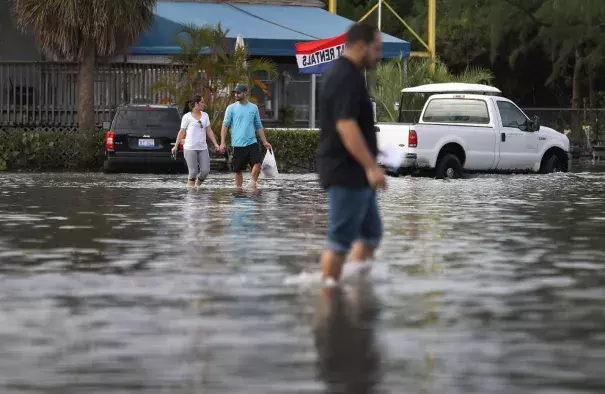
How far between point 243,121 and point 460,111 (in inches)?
339

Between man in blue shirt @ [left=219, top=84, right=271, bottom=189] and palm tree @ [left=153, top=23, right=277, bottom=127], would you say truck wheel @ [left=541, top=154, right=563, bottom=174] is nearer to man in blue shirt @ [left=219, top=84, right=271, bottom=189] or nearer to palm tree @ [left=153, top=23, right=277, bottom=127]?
palm tree @ [left=153, top=23, right=277, bottom=127]

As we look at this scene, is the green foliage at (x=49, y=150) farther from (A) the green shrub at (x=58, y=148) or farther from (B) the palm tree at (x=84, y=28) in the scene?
(B) the palm tree at (x=84, y=28)

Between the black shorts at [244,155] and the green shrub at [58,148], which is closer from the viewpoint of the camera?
the black shorts at [244,155]

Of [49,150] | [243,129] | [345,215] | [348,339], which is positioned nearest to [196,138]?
[243,129]

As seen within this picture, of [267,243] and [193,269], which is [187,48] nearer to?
[267,243]

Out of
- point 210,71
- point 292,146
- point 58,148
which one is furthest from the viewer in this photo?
point 210,71

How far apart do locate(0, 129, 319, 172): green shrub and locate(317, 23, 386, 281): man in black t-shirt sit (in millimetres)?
26291

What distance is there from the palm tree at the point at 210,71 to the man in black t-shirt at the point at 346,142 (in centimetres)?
2680

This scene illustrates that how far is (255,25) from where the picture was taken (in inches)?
1788

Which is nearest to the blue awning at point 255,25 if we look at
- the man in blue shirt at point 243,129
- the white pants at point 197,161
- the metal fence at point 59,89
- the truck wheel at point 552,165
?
the metal fence at point 59,89

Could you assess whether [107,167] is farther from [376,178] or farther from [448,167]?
[376,178]

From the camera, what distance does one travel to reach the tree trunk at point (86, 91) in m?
40.1

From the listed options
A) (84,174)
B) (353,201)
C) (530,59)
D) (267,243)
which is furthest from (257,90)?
(353,201)

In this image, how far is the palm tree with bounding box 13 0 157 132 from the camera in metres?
39.0
